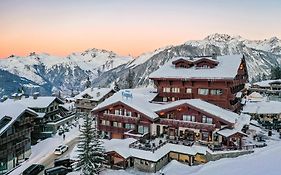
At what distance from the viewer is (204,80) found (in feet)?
163

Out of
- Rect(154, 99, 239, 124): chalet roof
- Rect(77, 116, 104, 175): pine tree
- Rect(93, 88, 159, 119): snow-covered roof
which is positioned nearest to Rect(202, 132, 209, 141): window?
Rect(154, 99, 239, 124): chalet roof

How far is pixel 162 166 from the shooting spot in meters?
38.8

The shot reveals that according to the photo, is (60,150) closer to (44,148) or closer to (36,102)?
(44,148)

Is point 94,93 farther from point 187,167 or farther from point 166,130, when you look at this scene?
point 187,167

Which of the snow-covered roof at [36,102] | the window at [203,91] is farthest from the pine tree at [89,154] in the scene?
the snow-covered roof at [36,102]

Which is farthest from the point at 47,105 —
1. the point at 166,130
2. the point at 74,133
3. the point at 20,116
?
the point at 166,130

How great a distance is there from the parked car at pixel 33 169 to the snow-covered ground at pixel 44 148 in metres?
2.62

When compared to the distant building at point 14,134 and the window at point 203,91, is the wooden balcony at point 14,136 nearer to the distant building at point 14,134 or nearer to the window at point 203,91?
the distant building at point 14,134

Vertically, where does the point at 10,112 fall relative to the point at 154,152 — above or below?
above

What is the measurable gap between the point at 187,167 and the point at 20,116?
1083 inches

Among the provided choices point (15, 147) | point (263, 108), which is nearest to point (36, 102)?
point (15, 147)

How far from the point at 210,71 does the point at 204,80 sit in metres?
2.20

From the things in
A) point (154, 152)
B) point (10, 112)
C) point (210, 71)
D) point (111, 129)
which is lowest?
point (154, 152)

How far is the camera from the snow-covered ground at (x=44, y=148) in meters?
45.3
